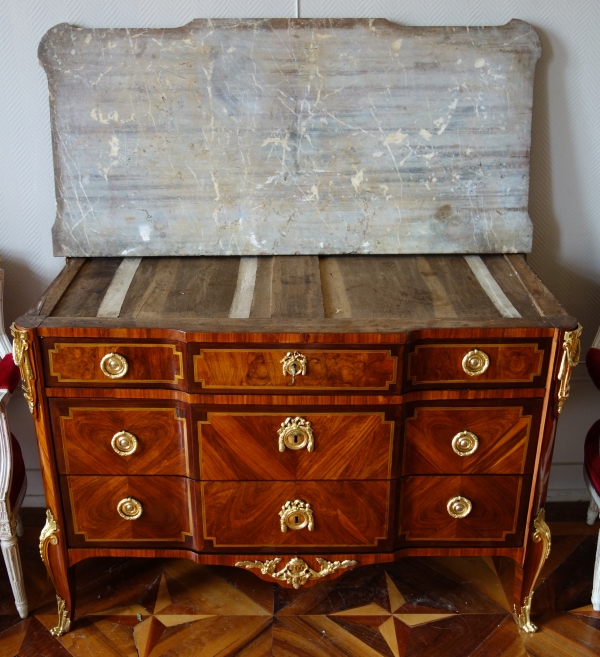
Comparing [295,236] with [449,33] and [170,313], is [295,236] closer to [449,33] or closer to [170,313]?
[170,313]

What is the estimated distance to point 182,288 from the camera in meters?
1.64

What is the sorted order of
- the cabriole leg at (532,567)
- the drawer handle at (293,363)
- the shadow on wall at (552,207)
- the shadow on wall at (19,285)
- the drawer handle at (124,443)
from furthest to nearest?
1. the shadow on wall at (19,285)
2. the shadow on wall at (552,207)
3. the cabriole leg at (532,567)
4. the drawer handle at (124,443)
5. the drawer handle at (293,363)

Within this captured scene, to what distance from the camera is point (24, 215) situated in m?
1.88

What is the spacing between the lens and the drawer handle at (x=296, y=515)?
1.62 meters

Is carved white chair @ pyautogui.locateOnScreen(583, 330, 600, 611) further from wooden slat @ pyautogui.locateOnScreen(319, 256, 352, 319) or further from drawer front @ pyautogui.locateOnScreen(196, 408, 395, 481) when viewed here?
wooden slat @ pyautogui.locateOnScreen(319, 256, 352, 319)

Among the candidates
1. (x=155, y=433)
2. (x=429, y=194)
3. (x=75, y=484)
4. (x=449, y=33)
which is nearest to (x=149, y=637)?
(x=75, y=484)

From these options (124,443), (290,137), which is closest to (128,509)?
(124,443)

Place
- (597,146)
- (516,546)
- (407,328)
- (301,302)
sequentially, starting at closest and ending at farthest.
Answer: (407,328), (301,302), (516,546), (597,146)

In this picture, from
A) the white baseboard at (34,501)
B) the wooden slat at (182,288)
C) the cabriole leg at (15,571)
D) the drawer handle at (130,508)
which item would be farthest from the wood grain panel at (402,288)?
the white baseboard at (34,501)

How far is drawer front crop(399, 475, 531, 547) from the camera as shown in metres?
1.64

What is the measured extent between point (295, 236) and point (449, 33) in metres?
0.57

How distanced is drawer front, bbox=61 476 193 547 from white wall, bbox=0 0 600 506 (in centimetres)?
59

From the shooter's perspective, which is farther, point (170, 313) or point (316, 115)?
point (316, 115)

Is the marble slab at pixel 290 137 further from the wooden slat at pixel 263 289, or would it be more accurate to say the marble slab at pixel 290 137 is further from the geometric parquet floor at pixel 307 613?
the geometric parquet floor at pixel 307 613
